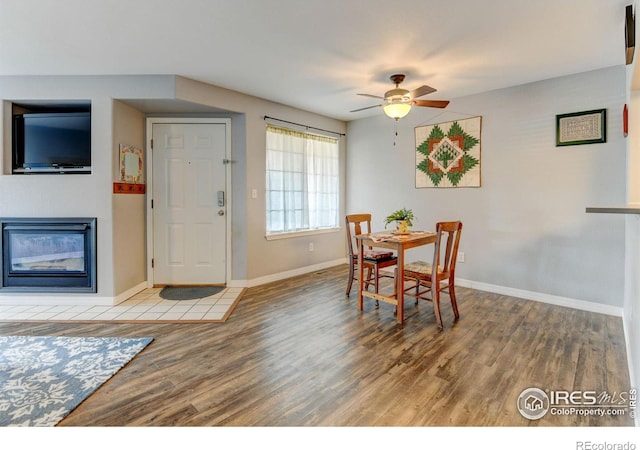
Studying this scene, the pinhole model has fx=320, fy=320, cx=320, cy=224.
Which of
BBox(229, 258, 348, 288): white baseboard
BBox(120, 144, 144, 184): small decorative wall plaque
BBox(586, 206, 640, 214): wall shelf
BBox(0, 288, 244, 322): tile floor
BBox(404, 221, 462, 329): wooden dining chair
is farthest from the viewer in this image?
BBox(229, 258, 348, 288): white baseboard

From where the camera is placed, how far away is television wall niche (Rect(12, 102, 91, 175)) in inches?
132

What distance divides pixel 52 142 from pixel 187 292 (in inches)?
83.9

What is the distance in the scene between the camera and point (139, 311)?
318cm

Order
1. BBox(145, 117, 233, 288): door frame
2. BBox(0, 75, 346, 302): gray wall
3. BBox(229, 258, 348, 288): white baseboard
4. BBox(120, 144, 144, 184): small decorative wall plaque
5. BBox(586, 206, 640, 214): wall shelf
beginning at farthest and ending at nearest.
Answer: BBox(229, 258, 348, 288): white baseboard, BBox(145, 117, 233, 288): door frame, BBox(120, 144, 144, 184): small decorative wall plaque, BBox(0, 75, 346, 302): gray wall, BBox(586, 206, 640, 214): wall shelf

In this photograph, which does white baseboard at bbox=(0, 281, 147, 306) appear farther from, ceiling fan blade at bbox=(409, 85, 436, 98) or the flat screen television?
ceiling fan blade at bbox=(409, 85, 436, 98)

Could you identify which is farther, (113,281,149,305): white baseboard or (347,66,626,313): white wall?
(113,281,149,305): white baseboard

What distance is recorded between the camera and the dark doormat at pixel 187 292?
3605mm

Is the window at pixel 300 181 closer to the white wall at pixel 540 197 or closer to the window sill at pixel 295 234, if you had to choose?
the window sill at pixel 295 234

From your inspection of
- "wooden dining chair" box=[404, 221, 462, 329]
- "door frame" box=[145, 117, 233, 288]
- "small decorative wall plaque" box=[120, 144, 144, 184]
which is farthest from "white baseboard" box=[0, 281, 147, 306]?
"wooden dining chair" box=[404, 221, 462, 329]

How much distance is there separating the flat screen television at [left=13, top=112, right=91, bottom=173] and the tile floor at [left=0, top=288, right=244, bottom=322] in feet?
4.68

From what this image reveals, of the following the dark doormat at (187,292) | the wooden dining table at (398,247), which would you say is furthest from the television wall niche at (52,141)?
the wooden dining table at (398,247)

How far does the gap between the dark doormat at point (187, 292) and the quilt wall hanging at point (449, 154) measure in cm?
307

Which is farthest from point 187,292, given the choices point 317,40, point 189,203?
point 317,40

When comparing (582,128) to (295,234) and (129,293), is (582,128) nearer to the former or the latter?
(295,234)
